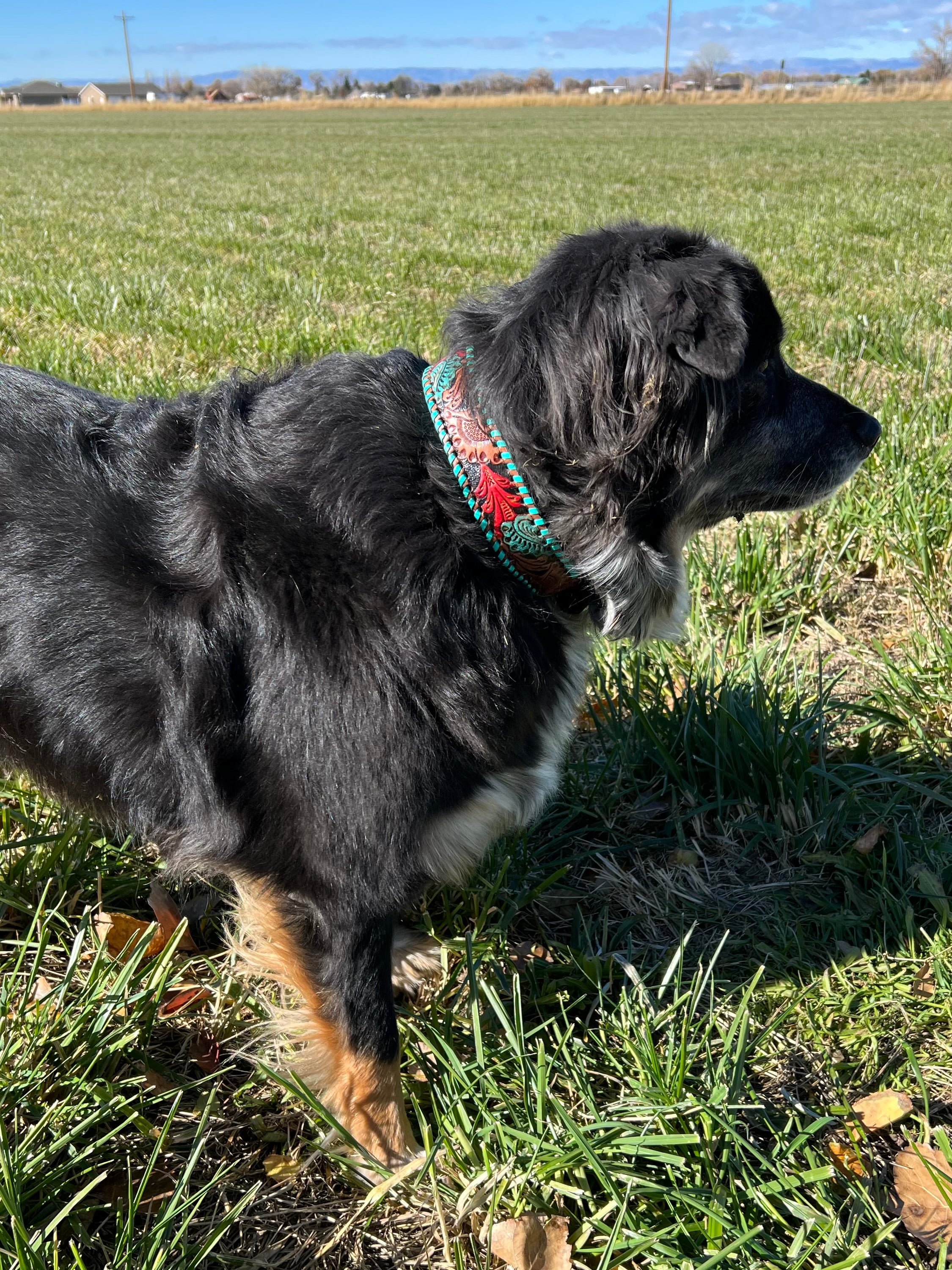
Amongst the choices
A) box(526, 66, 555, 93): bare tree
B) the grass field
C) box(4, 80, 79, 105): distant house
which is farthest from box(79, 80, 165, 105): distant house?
the grass field

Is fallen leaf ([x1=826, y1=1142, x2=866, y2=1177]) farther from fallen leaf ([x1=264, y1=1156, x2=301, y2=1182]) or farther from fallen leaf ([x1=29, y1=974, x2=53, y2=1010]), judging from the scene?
fallen leaf ([x1=29, y1=974, x2=53, y2=1010])

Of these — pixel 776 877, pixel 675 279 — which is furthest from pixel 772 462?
pixel 776 877

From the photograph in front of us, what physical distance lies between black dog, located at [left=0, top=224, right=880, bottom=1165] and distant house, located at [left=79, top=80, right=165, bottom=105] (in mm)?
146143

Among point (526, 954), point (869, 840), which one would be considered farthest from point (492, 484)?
point (869, 840)

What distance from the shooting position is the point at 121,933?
7.84ft

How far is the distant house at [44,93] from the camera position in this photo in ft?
424

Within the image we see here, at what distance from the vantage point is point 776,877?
8.80 ft

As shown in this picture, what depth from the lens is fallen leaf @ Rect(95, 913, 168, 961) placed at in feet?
7.75

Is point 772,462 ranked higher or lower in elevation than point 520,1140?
higher

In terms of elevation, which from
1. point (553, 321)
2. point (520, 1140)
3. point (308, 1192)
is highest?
point (553, 321)

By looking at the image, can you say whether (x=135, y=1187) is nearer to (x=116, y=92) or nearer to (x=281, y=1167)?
(x=281, y=1167)

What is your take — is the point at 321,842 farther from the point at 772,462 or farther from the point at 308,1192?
the point at 772,462

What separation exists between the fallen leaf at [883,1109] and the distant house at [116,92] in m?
147

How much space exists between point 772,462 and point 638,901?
1237 millimetres
